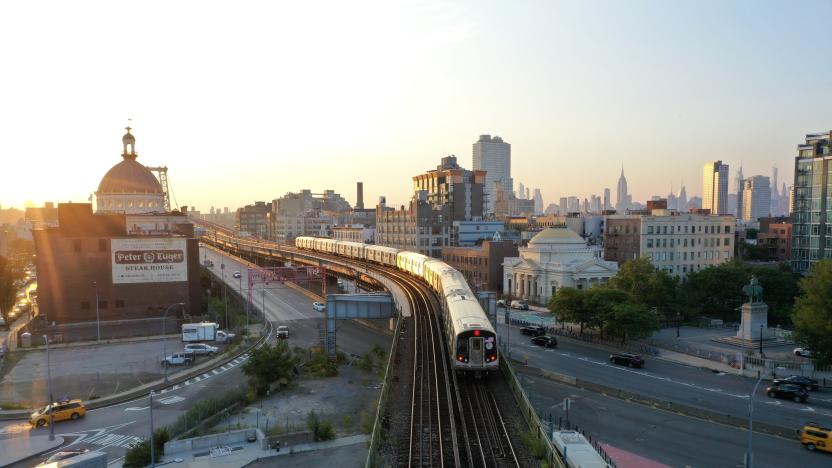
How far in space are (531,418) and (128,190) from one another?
119 metres

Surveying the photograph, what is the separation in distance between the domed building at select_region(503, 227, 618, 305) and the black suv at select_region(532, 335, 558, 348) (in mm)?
27178

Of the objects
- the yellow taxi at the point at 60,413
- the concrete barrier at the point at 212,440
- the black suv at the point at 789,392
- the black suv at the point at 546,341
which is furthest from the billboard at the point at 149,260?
the black suv at the point at 789,392

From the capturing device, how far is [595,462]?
23.3 meters

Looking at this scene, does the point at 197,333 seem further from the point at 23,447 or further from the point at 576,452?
the point at 576,452

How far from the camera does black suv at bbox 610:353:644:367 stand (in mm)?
45844

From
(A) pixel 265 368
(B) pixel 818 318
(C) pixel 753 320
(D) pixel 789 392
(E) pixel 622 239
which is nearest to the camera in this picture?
(D) pixel 789 392

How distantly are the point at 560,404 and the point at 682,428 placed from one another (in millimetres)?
7331

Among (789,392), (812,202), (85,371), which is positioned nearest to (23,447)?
(85,371)

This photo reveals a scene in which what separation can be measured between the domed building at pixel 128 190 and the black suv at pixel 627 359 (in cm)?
10451

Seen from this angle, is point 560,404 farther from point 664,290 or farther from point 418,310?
point 664,290

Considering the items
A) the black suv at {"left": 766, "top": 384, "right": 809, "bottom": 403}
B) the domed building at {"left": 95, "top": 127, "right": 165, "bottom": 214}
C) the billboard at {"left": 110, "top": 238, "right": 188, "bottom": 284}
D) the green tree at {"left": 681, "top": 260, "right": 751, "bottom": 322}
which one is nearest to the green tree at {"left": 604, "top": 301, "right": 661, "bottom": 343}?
the black suv at {"left": 766, "top": 384, "right": 809, "bottom": 403}

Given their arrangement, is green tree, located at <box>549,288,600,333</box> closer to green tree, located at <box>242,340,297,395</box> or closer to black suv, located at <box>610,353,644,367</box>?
black suv, located at <box>610,353,644,367</box>

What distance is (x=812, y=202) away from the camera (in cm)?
8331

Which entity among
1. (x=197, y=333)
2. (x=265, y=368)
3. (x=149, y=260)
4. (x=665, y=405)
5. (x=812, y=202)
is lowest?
(x=197, y=333)
